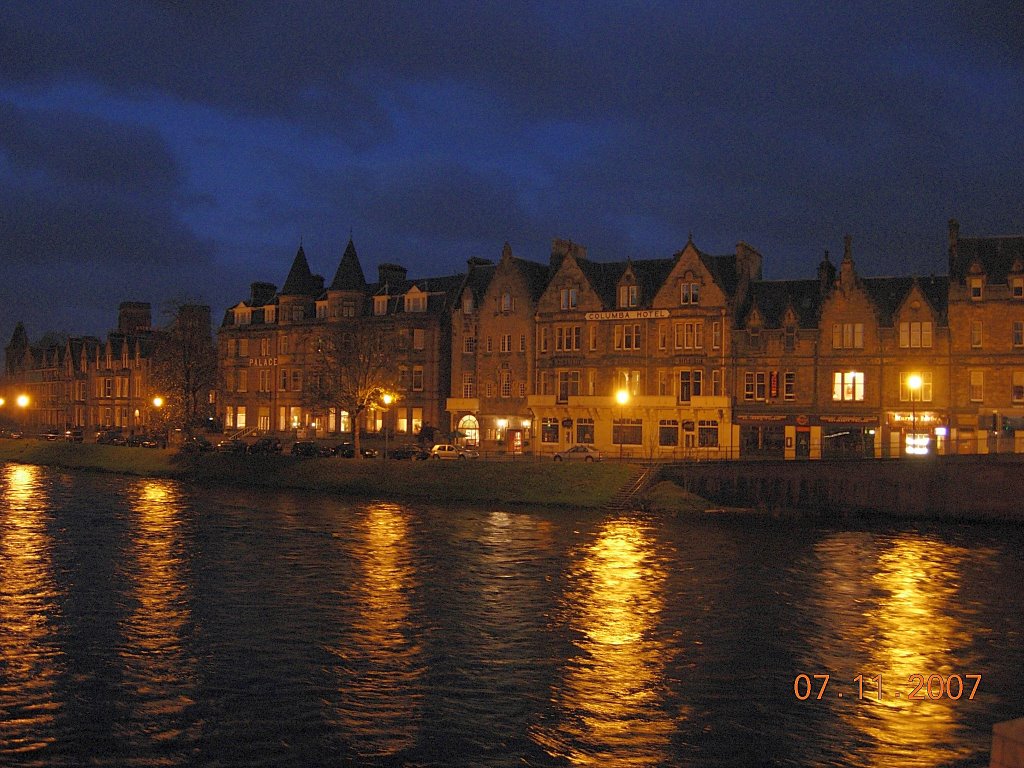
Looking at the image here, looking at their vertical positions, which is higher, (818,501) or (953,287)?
(953,287)

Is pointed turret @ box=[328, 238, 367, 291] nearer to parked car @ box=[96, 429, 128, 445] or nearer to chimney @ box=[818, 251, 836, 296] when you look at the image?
parked car @ box=[96, 429, 128, 445]

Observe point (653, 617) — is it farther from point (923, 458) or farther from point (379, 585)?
point (923, 458)

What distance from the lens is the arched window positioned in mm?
94562

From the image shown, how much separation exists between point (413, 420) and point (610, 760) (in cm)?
7983

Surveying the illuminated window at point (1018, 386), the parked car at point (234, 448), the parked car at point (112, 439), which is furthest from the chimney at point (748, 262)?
the parked car at point (112, 439)

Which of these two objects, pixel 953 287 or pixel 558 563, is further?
pixel 953 287

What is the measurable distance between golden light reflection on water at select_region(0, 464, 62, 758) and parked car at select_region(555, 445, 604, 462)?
33.9m

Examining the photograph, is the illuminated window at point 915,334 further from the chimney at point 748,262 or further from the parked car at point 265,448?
the parked car at point 265,448

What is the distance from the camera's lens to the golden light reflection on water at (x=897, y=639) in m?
23.5

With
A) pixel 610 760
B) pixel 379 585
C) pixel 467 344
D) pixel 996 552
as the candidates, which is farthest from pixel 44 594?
pixel 467 344

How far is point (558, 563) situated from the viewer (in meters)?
44.6

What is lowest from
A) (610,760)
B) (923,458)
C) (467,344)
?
(610,760)

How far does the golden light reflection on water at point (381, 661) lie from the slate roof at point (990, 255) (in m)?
50.4
